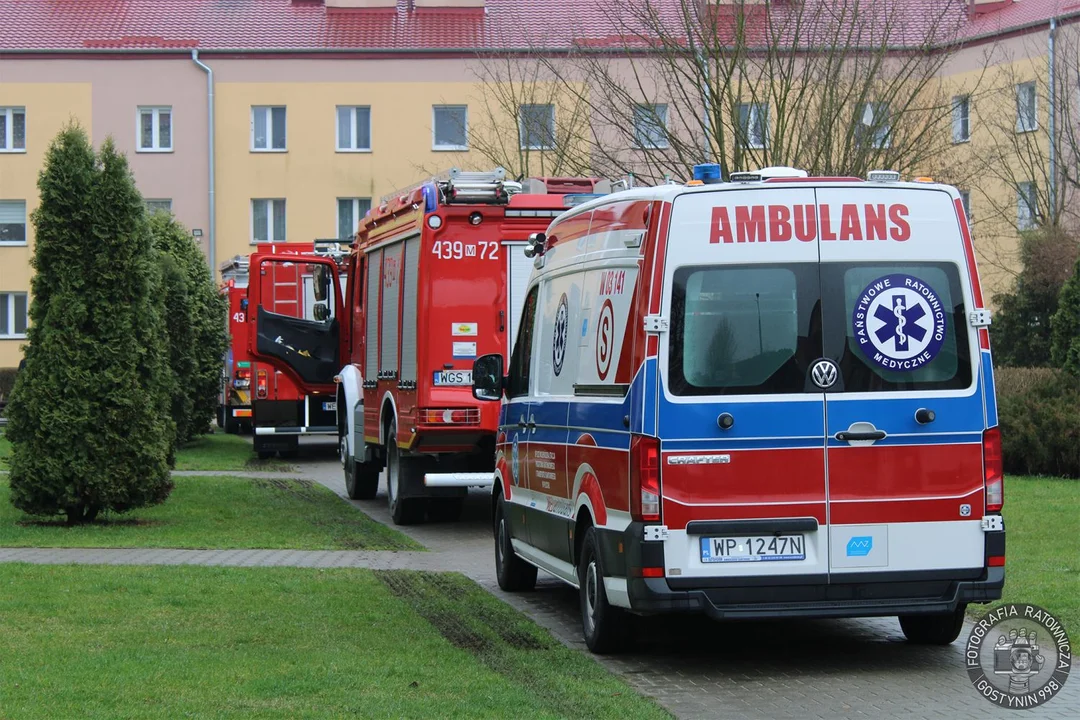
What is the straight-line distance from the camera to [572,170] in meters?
25.4

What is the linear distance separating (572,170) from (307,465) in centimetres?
658

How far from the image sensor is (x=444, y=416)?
47.8 ft

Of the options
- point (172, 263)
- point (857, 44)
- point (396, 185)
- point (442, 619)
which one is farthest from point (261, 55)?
point (442, 619)

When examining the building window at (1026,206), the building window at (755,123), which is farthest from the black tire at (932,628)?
the building window at (1026,206)

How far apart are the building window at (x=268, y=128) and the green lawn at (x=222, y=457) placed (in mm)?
15278

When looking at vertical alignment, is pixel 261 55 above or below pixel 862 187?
above

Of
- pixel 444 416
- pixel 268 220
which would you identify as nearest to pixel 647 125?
pixel 444 416

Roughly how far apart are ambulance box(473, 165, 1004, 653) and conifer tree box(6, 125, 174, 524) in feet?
25.2

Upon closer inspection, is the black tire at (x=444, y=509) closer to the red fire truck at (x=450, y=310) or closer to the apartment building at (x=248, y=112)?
the red fire truck at (x=450, y=310)

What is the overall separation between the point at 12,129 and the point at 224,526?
113ft

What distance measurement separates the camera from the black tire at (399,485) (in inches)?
611

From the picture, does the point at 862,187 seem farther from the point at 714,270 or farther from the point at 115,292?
the point at 115,292

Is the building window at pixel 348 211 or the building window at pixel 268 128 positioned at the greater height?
the building window at pixel 268 128

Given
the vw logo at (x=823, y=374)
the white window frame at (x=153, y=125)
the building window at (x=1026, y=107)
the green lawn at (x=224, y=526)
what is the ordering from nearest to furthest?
the vw logo at (x=823, y=374) < the green lawn at (x=224, y=526) < the building window at (x=1026, y=107) < the white window frame at (x=153, y=125)
